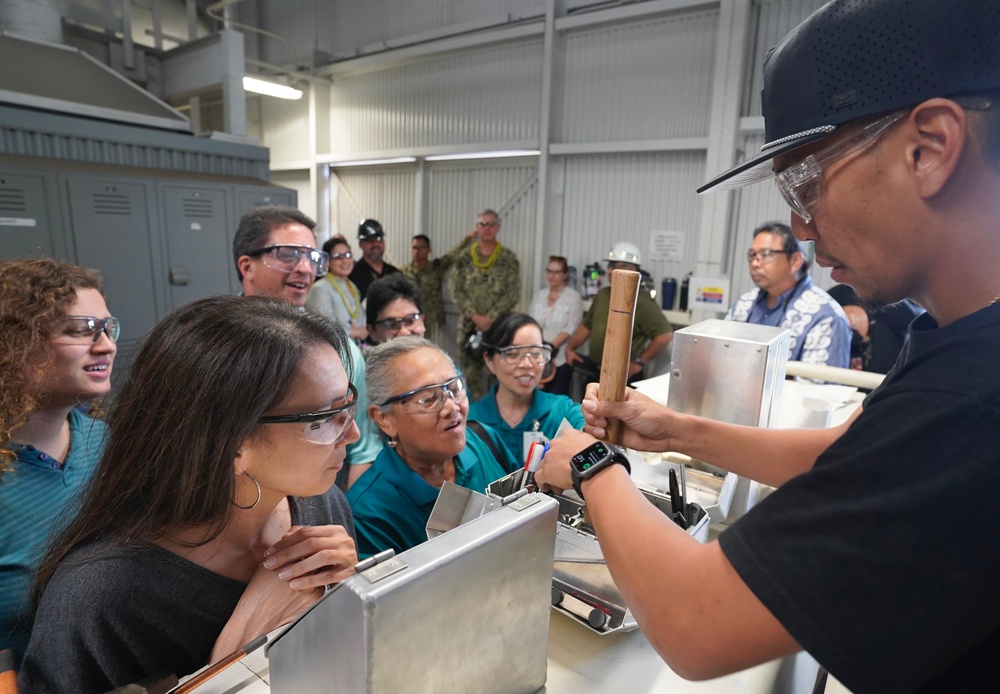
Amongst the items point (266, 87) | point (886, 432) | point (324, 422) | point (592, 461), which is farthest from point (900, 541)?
point (266, 87)

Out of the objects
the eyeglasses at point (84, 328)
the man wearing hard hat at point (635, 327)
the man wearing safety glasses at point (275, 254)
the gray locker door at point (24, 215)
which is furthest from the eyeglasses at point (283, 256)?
the man wearing hard hat at point (635, 327)

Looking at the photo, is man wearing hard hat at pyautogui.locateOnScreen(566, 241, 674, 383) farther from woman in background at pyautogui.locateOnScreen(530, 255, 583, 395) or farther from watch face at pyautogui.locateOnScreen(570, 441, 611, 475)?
watch face at pyautogui.locateOnScreen(570, 441, 611, 475)

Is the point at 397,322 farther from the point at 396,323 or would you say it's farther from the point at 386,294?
the point at 386,294

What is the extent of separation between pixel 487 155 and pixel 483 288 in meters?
1.58

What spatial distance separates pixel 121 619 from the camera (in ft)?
3.09

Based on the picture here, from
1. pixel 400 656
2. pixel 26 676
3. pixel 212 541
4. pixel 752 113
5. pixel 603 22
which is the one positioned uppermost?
pixel 603 22

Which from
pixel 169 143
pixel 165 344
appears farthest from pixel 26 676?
pixel 169 143

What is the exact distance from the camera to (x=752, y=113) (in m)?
4.67

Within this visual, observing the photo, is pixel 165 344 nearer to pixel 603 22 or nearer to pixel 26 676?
pixel 26 676

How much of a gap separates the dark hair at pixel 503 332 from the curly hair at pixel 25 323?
5.27 ft

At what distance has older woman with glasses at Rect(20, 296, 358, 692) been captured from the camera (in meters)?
0.93

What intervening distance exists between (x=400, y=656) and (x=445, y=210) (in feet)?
21.3

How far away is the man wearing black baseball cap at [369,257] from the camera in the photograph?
5590mm

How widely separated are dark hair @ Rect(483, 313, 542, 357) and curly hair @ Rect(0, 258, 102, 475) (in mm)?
1605
